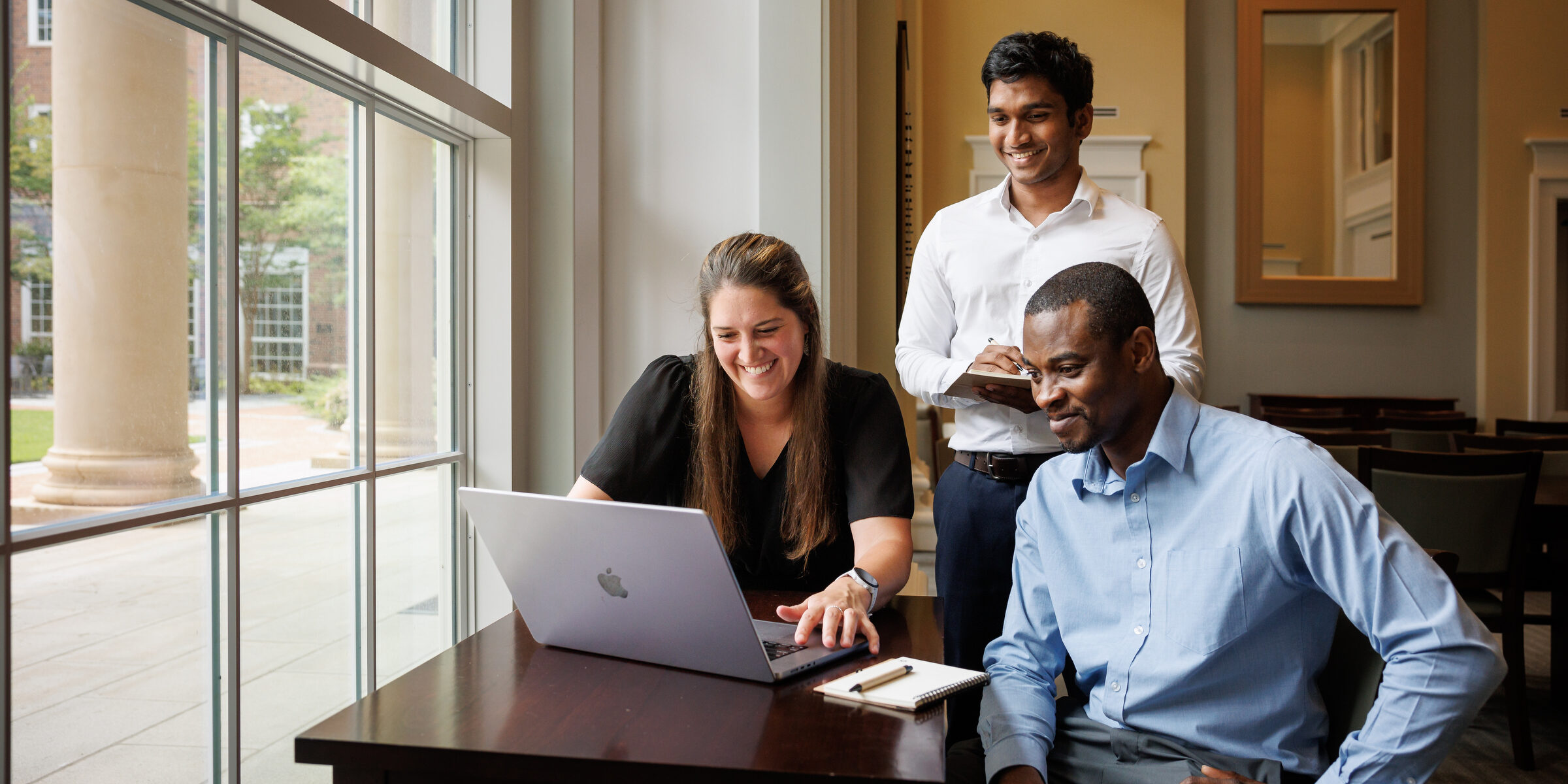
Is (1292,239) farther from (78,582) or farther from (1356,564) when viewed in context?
(78,582)

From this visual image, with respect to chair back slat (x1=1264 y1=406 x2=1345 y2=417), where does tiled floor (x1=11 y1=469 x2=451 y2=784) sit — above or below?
below

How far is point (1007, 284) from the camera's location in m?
2.00

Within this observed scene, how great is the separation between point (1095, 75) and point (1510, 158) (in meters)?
3.28

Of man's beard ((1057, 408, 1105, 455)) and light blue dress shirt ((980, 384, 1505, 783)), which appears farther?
man's beard ((1057, 408, 1105, 455))

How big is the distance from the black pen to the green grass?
40.0 inches

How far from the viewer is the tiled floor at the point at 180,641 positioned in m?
1.24

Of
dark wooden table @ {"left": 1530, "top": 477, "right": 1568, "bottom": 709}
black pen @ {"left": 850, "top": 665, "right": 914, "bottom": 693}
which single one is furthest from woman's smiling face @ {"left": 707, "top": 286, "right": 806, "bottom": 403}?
dark wooden table @ {"left": 1530, "top": 477, "right": 1568, "bottom": 709}

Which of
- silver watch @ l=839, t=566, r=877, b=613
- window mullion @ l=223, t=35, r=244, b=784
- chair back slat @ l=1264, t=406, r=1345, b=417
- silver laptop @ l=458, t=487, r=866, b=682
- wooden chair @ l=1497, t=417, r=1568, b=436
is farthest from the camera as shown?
chair back slat @ l=1264, t=406, r=1345, b=417

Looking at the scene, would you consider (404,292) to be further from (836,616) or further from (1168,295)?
(1168,295)

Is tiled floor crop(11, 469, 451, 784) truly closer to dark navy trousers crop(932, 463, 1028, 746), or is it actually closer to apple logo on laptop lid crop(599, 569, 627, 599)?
apple logo on laptop lid crop(599, 569, 627, 599)

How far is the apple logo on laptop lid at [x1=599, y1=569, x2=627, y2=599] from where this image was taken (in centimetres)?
116

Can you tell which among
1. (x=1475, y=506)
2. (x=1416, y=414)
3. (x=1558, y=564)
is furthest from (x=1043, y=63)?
(x=1416, y=414)

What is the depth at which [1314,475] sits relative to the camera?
1.19 m

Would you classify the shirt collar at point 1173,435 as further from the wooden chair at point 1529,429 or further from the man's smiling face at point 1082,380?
the wooden chair at point 1529,429
